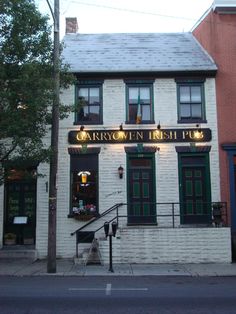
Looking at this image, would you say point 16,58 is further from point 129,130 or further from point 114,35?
point 114,35

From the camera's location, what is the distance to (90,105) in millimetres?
17953

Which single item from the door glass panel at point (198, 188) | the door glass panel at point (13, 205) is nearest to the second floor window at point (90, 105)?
the door glass panel at point (13, 205)

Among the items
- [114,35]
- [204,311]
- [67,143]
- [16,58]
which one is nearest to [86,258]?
[67,143]

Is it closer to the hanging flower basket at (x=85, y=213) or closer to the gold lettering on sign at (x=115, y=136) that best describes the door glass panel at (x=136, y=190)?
the hanging flower basket at (x=85, y=213)

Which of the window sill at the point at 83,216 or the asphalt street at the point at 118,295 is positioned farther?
the window sill at the point at 83,216

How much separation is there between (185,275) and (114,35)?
11914 millimetres

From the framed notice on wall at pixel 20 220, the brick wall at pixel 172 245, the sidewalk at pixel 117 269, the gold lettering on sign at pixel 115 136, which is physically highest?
the gold lettering on sign at pixel 115 136

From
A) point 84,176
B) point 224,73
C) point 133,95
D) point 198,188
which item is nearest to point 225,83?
point 224,73

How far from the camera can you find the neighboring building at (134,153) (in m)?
17.3

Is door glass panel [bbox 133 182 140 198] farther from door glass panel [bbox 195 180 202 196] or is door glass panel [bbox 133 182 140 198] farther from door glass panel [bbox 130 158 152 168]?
door glass panel [bbox 195 180 202 196]

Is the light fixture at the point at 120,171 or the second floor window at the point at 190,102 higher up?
the second floor window at the point at 190,102

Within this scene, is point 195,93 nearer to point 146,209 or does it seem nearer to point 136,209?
point 146,209

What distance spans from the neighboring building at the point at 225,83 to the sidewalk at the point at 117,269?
267 cm

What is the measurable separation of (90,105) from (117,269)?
21.6ft
